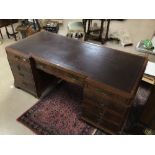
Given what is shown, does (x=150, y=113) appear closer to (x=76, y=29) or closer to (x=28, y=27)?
(x=76, y=29)

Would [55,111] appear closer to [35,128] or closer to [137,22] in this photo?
[35,128]

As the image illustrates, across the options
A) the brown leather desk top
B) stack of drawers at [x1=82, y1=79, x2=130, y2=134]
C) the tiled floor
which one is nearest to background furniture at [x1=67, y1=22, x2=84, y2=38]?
the tiled floor

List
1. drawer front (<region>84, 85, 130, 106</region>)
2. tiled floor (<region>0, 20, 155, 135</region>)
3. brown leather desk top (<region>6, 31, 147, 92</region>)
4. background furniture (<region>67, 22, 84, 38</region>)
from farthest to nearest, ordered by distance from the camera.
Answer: background furniture (<region>67, 22, 84, 38</region>) → tiled floor (<region>0, 20, 155, 135</region>) → brown leather desk top (<region>6, 31, 147, 92</region>) → drawer front (<region>84, 85, 130, 106</region>)

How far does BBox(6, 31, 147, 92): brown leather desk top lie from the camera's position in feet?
4.42

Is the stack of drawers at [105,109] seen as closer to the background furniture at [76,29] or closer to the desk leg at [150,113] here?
the desk leg at [150,113]

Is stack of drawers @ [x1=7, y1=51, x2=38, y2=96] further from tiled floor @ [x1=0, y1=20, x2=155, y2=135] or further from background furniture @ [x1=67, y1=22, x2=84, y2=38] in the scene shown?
background furniture @ [x1=67, y1=22, x2=84, y2=38]

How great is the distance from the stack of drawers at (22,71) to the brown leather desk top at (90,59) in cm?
9

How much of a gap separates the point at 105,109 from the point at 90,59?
19.8 inches

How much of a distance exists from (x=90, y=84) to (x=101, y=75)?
127 millimetres

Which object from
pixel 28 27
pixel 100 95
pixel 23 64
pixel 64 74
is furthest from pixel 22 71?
pixel 28 27

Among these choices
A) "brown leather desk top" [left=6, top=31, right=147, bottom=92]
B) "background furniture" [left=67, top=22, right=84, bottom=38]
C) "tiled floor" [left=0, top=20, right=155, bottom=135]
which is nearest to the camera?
"brown leather desk top" [left=6, top=31, right=147, bottom=92]

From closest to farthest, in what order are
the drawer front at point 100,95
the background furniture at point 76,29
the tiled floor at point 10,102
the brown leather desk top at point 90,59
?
the drawer front at point 100,95 → the brown leather desk top at point 90,59 → the tiled floor at point 10,102 → the background furniture at point 76,29

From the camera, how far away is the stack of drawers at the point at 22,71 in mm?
1671

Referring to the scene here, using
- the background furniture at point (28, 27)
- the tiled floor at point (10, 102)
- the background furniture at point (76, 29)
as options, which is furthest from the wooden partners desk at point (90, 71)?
the background furniture at point (28, 27)
